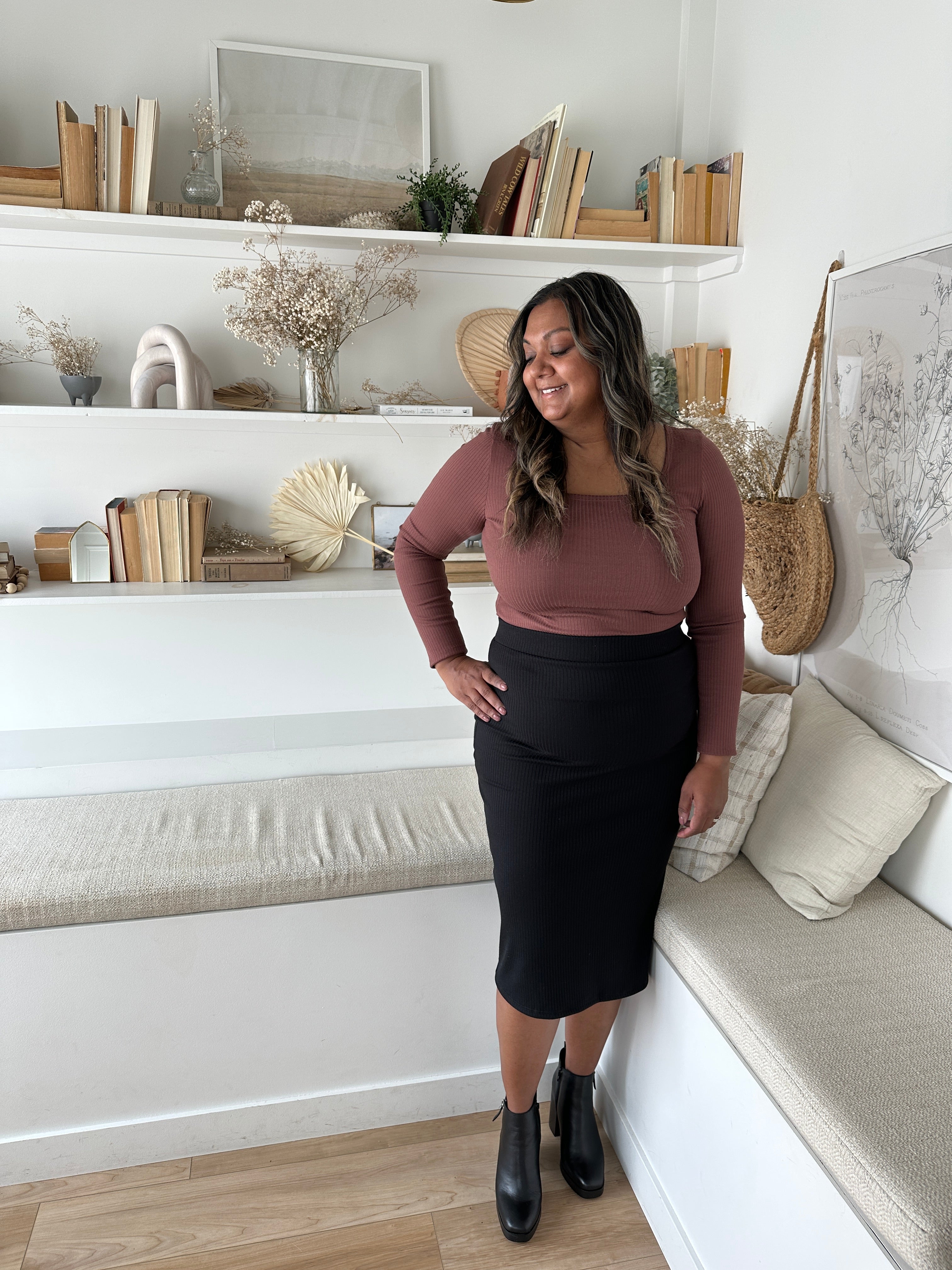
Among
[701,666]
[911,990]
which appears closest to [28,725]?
[701,666]

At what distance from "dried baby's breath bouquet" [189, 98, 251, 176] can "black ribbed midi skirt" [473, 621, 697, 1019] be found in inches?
52.8

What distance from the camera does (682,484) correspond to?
1.46m

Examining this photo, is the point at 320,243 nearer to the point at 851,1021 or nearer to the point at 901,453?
the point at 901,453

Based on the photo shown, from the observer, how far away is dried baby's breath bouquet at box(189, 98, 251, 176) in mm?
2021

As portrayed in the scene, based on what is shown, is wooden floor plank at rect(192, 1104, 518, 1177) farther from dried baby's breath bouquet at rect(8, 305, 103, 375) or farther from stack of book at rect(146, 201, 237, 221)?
stack of book at rect(146, 201, 237, 221)

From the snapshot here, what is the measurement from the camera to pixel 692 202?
2.21 meters

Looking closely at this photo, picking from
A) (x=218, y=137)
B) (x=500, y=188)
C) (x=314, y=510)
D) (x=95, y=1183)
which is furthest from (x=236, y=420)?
(x=95, y=1183)

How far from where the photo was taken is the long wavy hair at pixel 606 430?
4.53 ft

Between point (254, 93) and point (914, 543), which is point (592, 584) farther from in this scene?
point (254, 93)

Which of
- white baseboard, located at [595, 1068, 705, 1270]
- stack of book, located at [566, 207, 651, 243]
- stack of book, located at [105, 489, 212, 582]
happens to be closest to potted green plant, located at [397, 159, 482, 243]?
stack of book, located at [566, 207, 651, 243]

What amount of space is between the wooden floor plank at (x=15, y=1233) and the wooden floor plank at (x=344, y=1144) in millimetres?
237

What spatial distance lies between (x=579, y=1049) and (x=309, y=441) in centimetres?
156

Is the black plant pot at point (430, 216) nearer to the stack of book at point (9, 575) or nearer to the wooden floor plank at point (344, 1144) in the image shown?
the stack of book at point (9, 575)

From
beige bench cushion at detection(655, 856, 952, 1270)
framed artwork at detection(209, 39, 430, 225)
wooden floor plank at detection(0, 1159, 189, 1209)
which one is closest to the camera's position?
beige bench cushion at detection(655, 856, 952, 1270)
